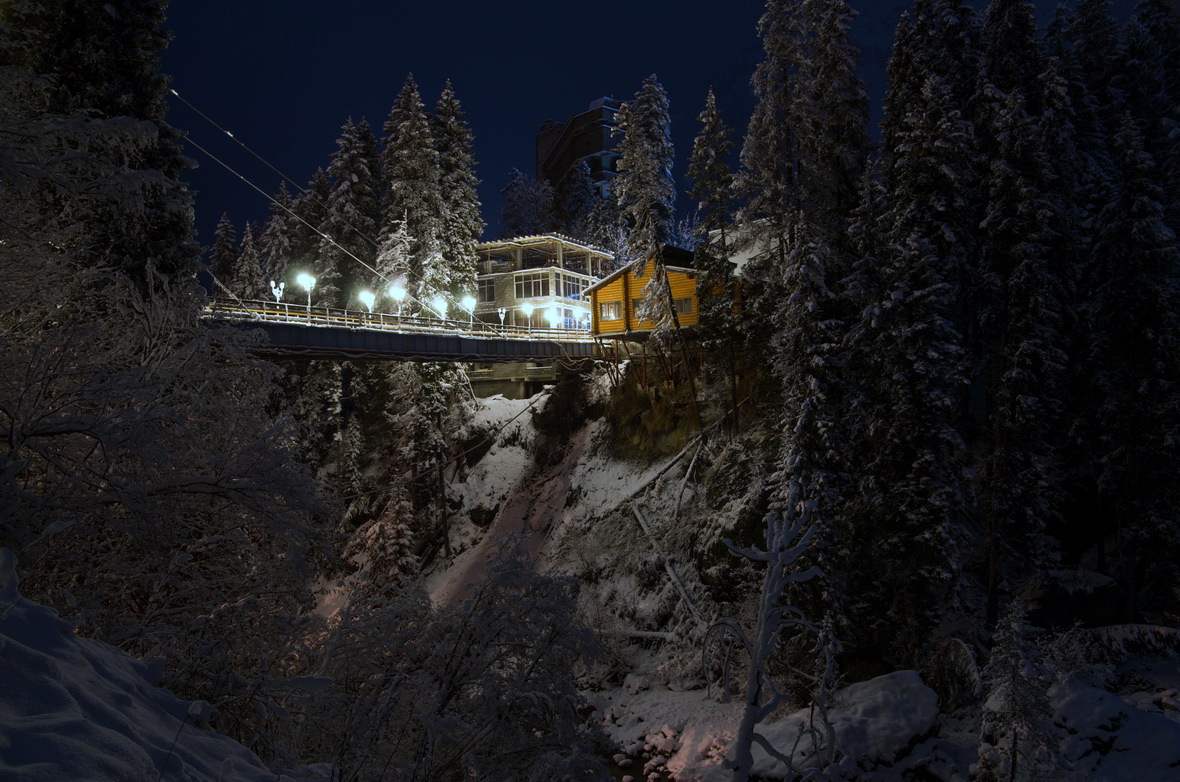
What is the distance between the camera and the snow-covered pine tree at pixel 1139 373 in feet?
60.8

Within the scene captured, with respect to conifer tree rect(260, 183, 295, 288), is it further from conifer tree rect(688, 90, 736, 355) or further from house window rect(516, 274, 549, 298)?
conifer tree rect(688, 90, 736, 355)

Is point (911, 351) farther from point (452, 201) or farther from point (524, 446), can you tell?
point (452, 201)

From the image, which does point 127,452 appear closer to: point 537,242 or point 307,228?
point 307,228

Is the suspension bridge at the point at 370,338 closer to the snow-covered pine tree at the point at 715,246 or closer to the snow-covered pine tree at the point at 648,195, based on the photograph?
the snow-covered pine tree at the point at 648,195

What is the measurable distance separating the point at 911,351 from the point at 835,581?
6.84 metres

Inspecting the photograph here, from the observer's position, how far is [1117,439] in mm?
19359

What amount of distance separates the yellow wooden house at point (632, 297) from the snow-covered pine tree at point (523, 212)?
31290mm

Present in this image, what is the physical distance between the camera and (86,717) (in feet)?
13.9

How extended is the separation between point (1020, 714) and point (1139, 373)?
550 inches

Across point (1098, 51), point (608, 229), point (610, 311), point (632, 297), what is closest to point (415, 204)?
point (610, 311)

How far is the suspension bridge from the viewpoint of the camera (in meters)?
24.9

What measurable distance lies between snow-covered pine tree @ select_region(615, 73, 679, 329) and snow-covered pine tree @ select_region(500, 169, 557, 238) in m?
35.7

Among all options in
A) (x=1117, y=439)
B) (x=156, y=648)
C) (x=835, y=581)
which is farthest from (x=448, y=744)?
(x=1117, y=439)

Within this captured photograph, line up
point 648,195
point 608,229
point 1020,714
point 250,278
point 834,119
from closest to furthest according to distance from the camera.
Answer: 1. point 1020,714
2. point 834,119
3. point 648,195
4. point 250,278
5. point 608,229
